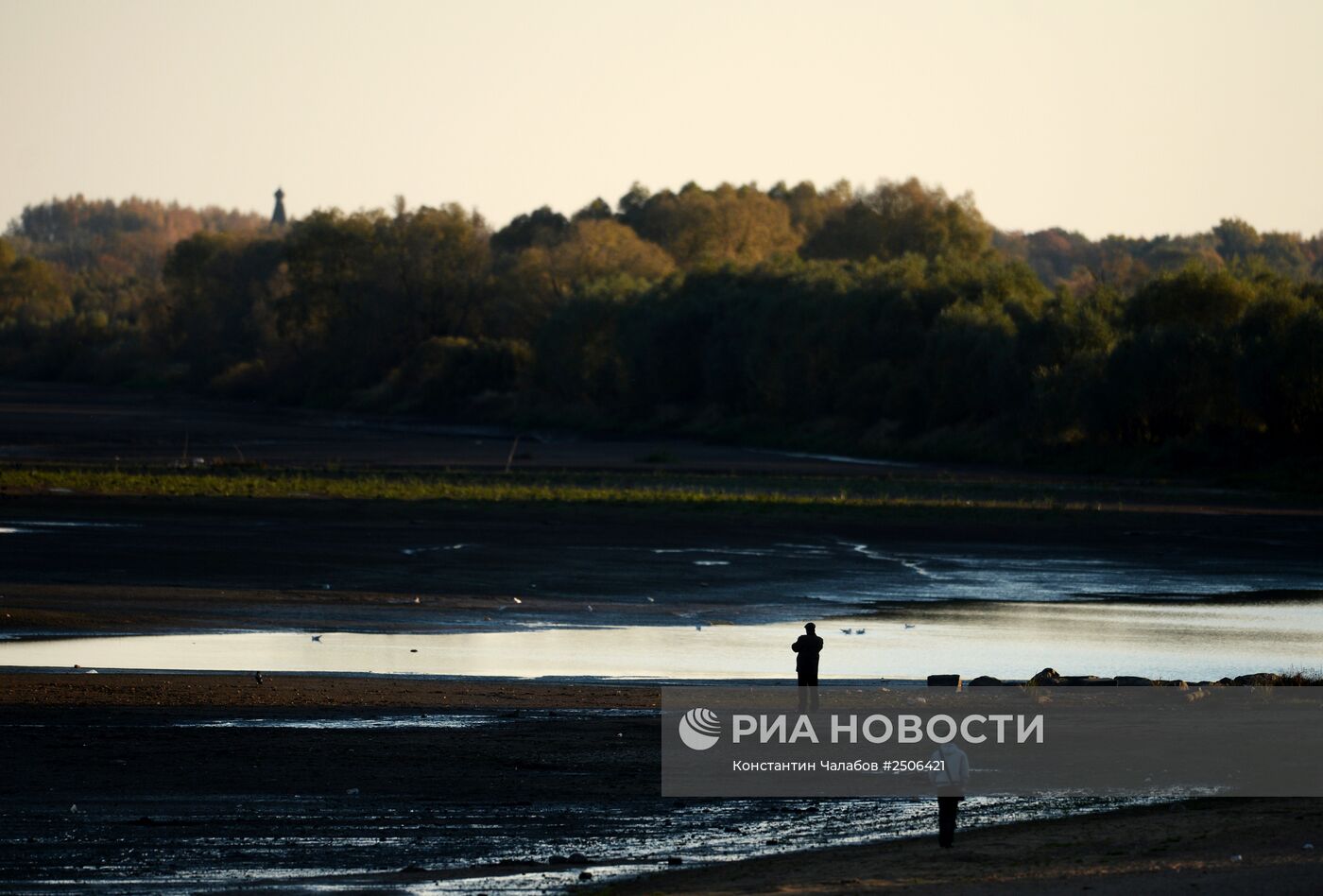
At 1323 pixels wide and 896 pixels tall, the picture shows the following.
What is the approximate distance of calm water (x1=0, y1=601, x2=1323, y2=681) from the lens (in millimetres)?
19984

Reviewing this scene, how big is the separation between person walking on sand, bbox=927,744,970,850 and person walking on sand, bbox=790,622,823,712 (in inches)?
189

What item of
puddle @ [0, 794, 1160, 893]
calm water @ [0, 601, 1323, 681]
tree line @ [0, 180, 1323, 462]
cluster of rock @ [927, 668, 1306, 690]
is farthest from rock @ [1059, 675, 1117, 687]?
tree line @ [0, 180, 1323, 462]

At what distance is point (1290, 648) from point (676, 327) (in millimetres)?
75916

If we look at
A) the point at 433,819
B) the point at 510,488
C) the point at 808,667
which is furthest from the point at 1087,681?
the point at 510,488

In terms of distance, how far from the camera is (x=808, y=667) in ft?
50.7

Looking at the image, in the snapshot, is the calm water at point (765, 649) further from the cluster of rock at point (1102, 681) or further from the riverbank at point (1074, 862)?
the riverbank at point (1074, 862)

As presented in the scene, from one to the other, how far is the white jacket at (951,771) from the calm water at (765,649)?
9.00 metres

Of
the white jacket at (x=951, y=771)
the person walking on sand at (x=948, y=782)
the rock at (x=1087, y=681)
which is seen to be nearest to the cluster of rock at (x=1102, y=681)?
the rock at (x=1087, y=681)

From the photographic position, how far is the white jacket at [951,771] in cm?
1013

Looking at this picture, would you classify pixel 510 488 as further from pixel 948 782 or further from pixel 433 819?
pixel 948 782

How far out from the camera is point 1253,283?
230 ft

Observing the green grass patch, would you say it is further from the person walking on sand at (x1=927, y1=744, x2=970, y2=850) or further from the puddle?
the person walking on sand at (x1=927, y1=744, x2=970, y2=850)

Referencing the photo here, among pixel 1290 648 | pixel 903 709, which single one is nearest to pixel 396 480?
pixel 1290 648

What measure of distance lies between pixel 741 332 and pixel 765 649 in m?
71.6
